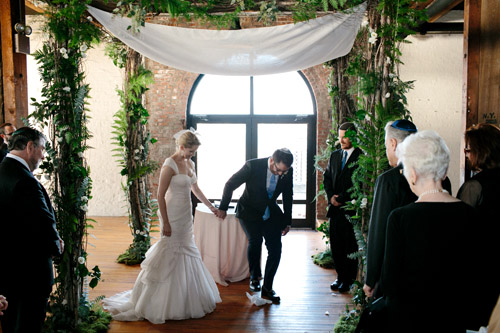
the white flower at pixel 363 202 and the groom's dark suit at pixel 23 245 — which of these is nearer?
the groom's dark suit at pixel 23 245

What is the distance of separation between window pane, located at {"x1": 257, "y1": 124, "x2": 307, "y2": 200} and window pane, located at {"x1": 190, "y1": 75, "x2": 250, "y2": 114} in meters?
0.63

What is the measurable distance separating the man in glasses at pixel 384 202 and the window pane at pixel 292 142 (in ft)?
19.6

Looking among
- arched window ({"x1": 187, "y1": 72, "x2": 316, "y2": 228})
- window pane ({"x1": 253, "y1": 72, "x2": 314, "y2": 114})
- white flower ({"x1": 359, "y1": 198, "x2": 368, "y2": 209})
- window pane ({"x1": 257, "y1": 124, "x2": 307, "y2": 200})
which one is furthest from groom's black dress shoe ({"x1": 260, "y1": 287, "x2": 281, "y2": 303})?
window pane ({"x1": 253, "y1": 72, "x2": 314, "y2": 114})

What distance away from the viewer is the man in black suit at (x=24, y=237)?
2.59m

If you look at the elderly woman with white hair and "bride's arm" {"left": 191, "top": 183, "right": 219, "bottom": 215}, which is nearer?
the elderly woman with white hair

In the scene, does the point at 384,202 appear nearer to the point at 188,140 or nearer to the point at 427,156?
the point at 427,156

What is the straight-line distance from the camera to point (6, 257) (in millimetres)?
2609

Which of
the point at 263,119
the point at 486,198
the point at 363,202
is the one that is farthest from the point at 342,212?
the point at 263,119

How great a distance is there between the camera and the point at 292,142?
870cm

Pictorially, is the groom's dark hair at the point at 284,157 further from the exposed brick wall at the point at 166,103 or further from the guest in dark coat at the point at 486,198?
the exposed brick wall at the point at 166,103

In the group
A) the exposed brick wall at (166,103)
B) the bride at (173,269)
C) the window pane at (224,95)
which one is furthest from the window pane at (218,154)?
the bride at (173,269)

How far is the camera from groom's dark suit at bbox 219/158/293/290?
177 inches

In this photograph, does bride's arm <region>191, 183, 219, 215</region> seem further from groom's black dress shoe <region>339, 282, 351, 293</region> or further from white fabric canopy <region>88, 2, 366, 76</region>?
groom's black dress shoe <region>339, 282, 351, 293</region>

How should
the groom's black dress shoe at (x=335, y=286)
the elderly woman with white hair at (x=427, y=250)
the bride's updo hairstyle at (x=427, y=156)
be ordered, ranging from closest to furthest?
1. the elderly woman with white hair at (x=427, y=250)
2. the bride's updo hairstyle at (x=427, y=156)
3. the groom's black dress shoe at (x=335, y=286)
